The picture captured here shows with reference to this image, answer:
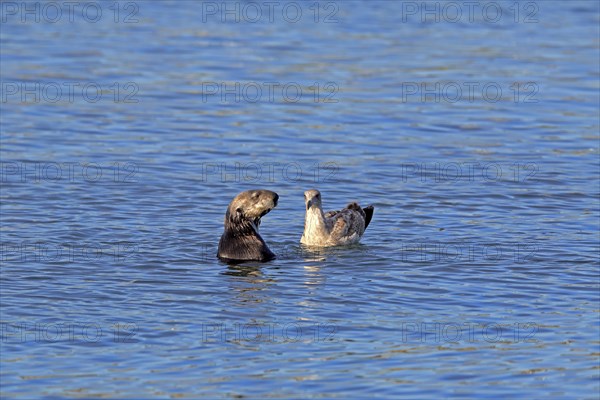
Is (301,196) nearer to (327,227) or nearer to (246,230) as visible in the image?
(327,227)

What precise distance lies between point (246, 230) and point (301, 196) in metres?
3.62

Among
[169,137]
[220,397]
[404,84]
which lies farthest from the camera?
[404,84]

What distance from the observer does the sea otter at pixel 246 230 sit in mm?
15352

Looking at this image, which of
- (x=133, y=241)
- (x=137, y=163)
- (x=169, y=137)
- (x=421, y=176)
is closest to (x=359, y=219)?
(x=133, y=241)

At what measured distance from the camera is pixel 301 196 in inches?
750

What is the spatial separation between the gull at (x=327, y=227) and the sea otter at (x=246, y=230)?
2.09 ft

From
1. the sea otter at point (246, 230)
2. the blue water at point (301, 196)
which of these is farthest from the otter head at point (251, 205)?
the blue water at point (301, 196)

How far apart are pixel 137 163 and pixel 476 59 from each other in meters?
11.2

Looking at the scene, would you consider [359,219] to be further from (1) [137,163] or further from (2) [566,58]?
(2) [566,58]

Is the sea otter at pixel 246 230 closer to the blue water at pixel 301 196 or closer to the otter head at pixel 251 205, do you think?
the otter head at pixel 251 205

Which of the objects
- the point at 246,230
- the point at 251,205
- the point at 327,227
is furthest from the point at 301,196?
the point at 246,230

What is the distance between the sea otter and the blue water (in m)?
0.27

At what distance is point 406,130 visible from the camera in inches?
920

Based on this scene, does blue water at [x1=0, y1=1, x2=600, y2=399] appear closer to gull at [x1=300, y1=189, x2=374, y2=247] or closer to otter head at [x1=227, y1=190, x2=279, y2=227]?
gull at [x1=300, y1=189, x2=374, y2=247]
